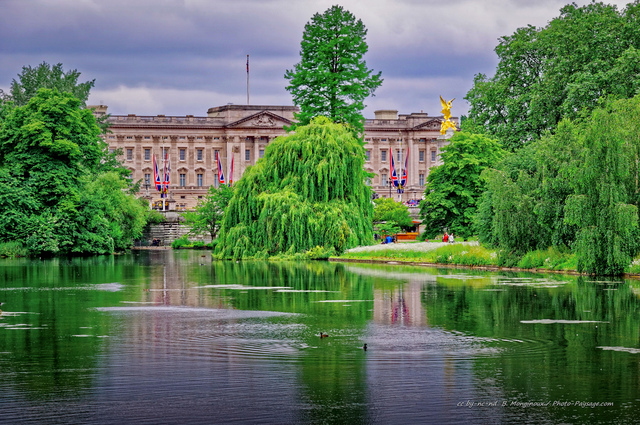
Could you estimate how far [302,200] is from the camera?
49594 mm

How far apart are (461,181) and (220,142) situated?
9383cm

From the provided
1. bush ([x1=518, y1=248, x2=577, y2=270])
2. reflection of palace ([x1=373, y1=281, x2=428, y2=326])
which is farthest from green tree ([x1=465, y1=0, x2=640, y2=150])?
reflection of palace ([x1=373, y1=281, x2=428, y2=326])

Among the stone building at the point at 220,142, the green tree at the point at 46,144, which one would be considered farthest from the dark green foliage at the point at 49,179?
the stone building at the point at 220,142

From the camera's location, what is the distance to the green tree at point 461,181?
179ft

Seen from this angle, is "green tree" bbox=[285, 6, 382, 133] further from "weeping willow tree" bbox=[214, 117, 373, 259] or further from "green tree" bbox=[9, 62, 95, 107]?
"green tree" bbox=[9, 62, 95, 107]

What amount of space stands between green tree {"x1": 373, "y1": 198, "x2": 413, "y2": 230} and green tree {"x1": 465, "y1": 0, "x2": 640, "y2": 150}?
78.7 feet

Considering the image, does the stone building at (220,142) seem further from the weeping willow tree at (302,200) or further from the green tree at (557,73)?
the weeping willow tree at (302,200)

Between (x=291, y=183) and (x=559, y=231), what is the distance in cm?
1894

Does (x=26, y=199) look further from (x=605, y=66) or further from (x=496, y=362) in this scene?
(x=496, y=362)

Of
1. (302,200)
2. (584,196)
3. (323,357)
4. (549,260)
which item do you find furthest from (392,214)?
(323,357)

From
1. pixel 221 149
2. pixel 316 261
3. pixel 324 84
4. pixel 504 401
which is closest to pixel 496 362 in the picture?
pixel 504 401

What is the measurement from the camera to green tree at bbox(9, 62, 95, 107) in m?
76.1

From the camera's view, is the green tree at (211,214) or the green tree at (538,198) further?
the green tree at (211,214)

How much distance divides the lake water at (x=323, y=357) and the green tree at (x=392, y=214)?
198 ft
